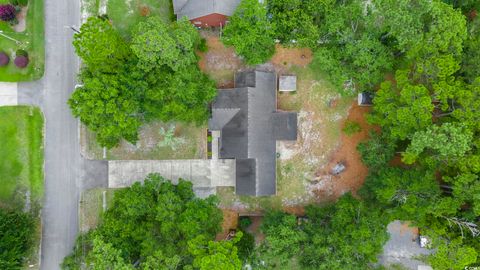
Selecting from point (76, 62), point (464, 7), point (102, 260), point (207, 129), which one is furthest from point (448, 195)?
point (76, 62)

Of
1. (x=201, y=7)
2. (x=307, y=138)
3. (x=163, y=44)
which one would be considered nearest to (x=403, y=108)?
(x=307, y=138)

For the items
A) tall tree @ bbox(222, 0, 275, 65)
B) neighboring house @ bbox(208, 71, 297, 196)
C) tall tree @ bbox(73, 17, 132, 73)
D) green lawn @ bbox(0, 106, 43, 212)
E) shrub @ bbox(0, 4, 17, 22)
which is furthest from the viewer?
green lawn @ bbox(0, 106, 43, 212)

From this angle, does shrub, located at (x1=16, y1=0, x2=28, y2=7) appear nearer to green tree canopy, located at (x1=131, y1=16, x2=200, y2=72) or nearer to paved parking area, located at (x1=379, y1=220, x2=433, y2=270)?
green tree canopy, located at (x1=131, y1=16, x2=200, y2=72)

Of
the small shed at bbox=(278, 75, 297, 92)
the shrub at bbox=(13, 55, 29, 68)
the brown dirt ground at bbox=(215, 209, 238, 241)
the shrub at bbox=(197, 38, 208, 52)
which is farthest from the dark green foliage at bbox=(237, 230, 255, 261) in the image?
the shrub at bbox=(13, 55, 29, 68)

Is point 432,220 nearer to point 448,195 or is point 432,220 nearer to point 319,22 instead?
point 448,195

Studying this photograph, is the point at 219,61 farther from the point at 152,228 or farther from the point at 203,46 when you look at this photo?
the point at 152,228

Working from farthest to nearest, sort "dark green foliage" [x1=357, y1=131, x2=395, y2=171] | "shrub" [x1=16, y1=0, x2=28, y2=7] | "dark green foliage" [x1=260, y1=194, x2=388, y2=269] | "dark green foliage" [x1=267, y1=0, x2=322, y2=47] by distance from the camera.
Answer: "shrub" [x1=16, y1=0, x2=28, y2=7] < "dark green foliage" [x1=357, y1=131, x2=395, y2=171] < "dark green foliage" [x1=267, y1=0, x2=322, y2=47] < "dark green foliage" [x1=260, y1=194, x2=388, y2=269]
